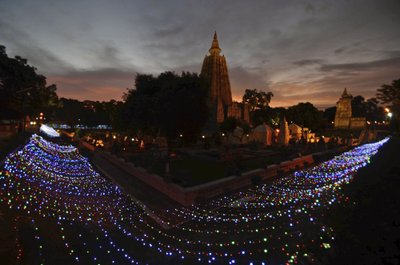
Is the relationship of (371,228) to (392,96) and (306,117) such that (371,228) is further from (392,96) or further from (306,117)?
(306,117)

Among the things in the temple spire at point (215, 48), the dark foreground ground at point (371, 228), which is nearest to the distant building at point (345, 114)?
the temple spire at point (215, 48)

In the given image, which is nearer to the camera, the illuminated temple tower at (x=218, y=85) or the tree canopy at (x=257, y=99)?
the illuminated temple tower at (x=218, y=85)

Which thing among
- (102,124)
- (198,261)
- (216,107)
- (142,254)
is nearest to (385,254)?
(198,261)

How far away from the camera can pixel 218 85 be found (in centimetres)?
5262

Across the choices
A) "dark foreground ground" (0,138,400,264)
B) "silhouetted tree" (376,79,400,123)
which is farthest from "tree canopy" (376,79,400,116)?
"dark foreground ground" (0,138,400,264)

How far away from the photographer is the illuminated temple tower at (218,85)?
167 ft

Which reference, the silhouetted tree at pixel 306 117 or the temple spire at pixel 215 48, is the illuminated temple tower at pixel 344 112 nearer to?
the silhouetted tree at pixel 306 117

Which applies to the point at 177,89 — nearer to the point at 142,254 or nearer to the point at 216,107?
the point at 142,254

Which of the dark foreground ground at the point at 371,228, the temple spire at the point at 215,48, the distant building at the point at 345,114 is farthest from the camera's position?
the distant building at the point at 345,114

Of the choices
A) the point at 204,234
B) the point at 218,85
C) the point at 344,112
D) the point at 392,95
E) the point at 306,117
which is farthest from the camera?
the point at 344,112

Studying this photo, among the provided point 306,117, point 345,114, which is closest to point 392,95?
point 306,117

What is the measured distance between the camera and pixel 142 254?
670cm

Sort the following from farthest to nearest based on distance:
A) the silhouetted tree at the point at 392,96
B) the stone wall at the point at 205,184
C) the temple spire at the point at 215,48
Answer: the temple spire at the point at 215,48
the silhouetted tree at the point at 392,96
the stone wall at the point at 205,184

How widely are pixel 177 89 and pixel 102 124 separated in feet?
199
